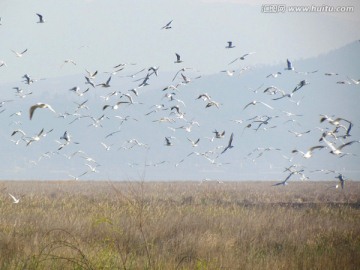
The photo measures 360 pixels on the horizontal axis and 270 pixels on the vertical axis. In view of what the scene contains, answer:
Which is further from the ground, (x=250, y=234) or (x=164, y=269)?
(x=164, y=269)

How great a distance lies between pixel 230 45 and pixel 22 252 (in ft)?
43.7

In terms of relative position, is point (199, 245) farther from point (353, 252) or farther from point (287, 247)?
point (353, 252)

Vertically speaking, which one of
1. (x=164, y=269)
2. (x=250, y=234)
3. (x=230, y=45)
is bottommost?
(x=250, y=234)

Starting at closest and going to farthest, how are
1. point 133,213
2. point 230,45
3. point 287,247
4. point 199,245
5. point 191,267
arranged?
point 191,267
point 199,245
point 287,247
point 133,213
point 230,45

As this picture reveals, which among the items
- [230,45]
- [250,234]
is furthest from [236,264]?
[230,45]

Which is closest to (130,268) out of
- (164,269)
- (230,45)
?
(164,269)

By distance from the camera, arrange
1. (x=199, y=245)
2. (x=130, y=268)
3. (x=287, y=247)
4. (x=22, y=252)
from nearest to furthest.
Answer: (x=130, y=268)
(x=22, y=252)
(x=199, y=245)
(x=287, y=247)

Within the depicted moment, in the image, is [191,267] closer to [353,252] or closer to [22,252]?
[22,252]

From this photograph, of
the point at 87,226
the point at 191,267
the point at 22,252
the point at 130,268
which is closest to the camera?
the point at 130,268

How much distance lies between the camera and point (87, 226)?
47.1 feet

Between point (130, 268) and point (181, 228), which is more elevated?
point (130, 268)

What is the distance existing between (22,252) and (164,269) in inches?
128

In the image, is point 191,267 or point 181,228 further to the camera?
point 181,228

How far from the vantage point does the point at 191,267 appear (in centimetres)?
995
